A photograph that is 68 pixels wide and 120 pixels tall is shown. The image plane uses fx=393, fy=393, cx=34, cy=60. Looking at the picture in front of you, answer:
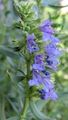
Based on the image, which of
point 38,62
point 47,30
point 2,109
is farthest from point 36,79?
point 2,109

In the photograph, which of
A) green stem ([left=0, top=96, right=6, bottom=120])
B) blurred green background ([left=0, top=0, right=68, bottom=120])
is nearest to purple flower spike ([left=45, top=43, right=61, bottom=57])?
blurred green background ([left=0, top=0, right=68, bottom=120])

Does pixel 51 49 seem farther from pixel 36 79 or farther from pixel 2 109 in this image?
pixel 2 109

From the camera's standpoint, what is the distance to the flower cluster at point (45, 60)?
1440 mm

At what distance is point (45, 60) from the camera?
149 cm

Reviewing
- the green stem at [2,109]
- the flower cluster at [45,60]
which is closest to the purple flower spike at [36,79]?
the flower cluster at [45,60]

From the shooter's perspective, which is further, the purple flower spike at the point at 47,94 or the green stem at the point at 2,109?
the green stem at the point at 2,109

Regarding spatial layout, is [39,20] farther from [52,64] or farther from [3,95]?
[3,95]

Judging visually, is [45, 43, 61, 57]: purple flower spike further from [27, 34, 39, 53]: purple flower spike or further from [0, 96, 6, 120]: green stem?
[0, 96, 6, 120]: green stem

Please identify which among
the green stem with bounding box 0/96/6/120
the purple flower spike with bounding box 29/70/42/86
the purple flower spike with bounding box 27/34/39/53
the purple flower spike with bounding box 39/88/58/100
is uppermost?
the purple flower spike with bounding box 27/34/39/53

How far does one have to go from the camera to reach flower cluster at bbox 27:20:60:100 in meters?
1.44

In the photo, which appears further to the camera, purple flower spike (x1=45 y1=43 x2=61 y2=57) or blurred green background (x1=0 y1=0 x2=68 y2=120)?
blurred green background (x1=0 y1=0 x2=68 y2=120)

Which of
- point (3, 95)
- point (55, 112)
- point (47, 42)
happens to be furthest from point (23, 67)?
point (55, 112)

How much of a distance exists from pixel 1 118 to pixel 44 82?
0.98 feet

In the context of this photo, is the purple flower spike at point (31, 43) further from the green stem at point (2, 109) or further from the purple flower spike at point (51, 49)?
the green stem at point (2, 109)
